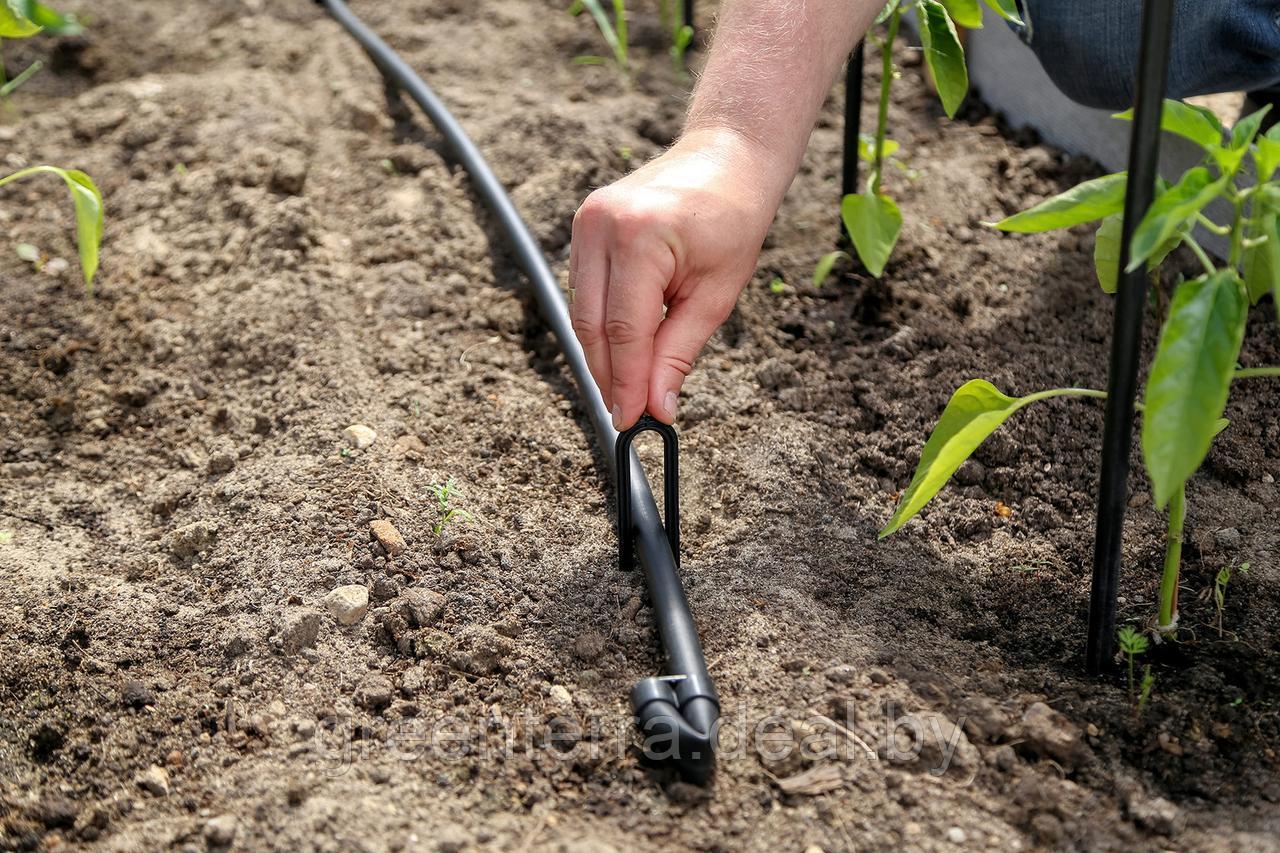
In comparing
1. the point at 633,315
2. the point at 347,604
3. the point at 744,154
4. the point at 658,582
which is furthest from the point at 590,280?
the point at 347,604

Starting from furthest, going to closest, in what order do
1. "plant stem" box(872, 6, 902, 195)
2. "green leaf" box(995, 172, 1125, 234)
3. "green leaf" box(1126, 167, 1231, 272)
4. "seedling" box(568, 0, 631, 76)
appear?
"seedling" box(568, 0, 631, 76), "plant stem" box(872, 6, 902, 195), "green leaf" box(995, 172, 1125, 234), "green leaf" box(1126, 167, 1231, 272)

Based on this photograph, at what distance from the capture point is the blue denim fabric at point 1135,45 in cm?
178

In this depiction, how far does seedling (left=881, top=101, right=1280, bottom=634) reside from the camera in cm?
100

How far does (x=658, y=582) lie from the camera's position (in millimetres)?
1392

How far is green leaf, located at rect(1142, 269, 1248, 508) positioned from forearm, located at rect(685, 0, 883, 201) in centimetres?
56

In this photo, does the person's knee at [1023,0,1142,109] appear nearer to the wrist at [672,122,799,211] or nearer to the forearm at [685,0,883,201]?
the forearm at [685,0,883,201]

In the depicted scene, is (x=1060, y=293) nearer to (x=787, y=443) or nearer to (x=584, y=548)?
(x=787, y=443)

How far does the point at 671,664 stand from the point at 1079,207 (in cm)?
64

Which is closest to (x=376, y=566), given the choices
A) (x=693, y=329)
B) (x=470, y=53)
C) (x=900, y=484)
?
(x=693, y=329)

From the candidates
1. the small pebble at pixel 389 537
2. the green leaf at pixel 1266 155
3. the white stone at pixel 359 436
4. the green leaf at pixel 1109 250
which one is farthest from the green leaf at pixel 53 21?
the green leaf at pixel 1266 155

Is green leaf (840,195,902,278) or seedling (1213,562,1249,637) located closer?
seedling (1213,562,1249,637)

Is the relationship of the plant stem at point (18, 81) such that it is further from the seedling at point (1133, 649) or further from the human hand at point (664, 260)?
the seedling at point (1133, 649)

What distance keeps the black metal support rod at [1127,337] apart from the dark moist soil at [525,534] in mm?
108

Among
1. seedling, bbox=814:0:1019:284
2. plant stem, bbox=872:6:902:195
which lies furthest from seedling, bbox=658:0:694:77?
plant stem, bbox=872:6:902:195
